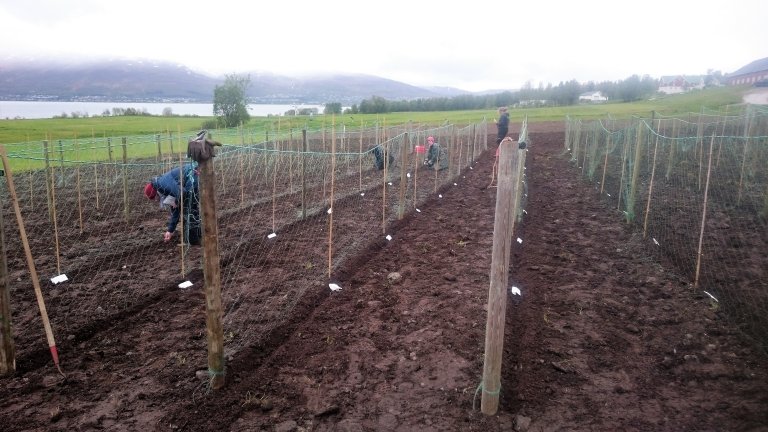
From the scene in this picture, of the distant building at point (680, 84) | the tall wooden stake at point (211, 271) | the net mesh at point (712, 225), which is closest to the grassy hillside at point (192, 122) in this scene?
the net mesh at point (712, 225)

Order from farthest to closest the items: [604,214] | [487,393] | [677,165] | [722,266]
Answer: [677,165] < [604,214] < [722,266] < [487,393]

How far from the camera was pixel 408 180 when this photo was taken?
14.0 metres

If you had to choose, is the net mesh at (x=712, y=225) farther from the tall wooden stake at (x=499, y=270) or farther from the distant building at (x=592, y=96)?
the distant building at (x=592, y=96)

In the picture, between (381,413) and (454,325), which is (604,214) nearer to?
(454,325)

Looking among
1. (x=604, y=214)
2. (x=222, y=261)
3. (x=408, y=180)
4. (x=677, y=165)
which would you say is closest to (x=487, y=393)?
(x=222, y=261)

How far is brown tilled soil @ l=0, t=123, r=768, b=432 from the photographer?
10.7 feet

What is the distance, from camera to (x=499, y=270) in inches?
123

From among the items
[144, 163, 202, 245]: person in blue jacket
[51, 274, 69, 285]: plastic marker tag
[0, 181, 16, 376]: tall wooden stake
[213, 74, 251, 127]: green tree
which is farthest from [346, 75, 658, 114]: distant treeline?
[0, 181, 16, 376]: tall wooden stake

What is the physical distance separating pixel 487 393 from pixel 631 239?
207 inches

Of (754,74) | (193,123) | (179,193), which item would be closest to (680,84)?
(754,74)

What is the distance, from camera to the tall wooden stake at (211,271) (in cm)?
337

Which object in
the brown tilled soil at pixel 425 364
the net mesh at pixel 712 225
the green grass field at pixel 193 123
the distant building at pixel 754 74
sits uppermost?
the distant building at pixel 754 74

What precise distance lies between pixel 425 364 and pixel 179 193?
15.0 ft

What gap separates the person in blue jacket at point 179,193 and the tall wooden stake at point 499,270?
4782 mm
